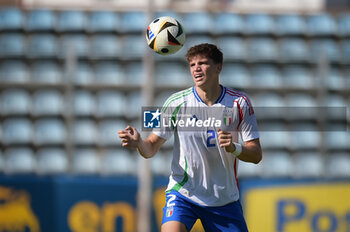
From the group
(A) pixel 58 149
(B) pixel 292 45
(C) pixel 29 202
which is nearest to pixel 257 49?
(B) pixel 292 45

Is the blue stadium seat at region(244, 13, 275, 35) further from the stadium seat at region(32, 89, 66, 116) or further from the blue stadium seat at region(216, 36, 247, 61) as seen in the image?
the stadium seat at region(32, 89, 66, 116)

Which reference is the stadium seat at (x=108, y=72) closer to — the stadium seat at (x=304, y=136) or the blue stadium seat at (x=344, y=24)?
the stadium seat at (x=304, y=136)

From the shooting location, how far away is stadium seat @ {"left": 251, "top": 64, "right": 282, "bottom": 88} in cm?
1229

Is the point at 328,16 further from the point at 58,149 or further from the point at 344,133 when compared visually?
the point at 58,149

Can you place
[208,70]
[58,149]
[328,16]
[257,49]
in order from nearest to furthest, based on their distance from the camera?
[208,70] → [58,149] → [257,49] → [328,16]

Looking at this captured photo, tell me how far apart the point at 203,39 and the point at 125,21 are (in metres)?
1.72

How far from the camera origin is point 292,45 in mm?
13109

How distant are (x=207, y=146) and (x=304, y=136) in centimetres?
712

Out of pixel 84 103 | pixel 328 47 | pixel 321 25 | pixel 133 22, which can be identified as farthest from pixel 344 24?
pixel 84 103

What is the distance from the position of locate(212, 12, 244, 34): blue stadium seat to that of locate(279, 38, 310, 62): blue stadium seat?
99 cm

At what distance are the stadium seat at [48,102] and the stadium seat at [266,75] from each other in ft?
12.9

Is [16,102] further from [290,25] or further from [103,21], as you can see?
[290,25]

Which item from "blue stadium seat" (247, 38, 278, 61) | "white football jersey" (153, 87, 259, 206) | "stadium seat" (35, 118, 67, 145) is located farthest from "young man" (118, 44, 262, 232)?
"blue stadium seat" (247, 38, 278, 61)

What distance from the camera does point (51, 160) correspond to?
11148 mm
